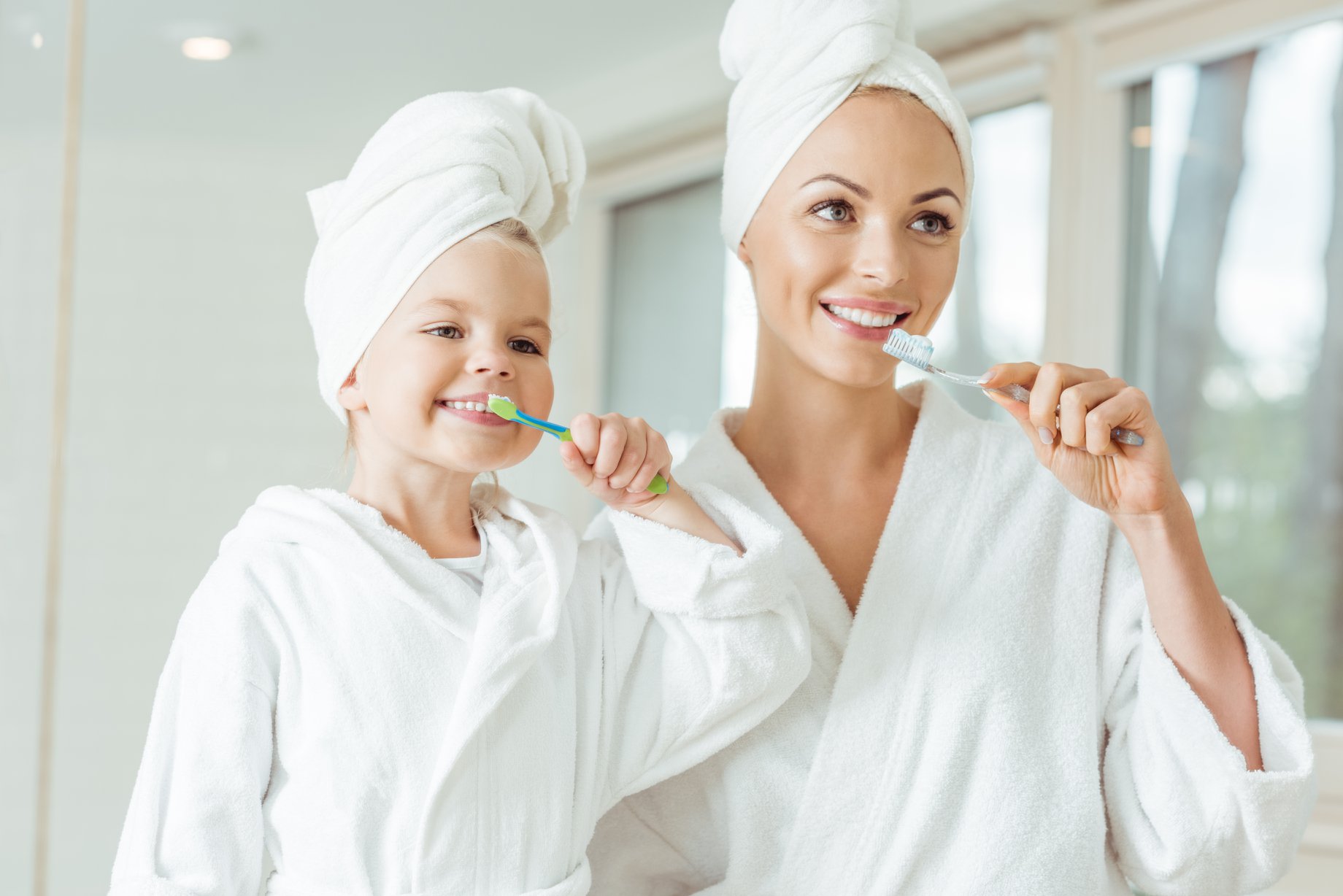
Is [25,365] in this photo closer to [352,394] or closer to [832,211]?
[352,394]

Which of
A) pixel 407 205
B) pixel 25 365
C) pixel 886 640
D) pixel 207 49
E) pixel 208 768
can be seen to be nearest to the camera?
pixel 208 768

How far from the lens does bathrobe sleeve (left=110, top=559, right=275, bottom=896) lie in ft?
2.67

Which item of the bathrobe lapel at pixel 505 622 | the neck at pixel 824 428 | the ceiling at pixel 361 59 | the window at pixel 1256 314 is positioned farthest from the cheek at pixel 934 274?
the ceiling at pixel 361 59

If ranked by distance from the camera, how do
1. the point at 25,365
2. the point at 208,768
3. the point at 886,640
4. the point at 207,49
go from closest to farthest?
1. the point at 208,768
2. the point at 886,640
3. the point at 25,365
4. the point at 207,49

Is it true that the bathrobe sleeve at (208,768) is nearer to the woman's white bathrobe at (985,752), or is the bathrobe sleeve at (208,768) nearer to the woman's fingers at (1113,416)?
the woman's white bathrobe at (985,752)

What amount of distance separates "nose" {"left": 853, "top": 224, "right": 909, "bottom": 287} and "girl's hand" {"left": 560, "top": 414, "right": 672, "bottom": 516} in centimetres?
23

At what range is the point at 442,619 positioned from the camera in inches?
35.3

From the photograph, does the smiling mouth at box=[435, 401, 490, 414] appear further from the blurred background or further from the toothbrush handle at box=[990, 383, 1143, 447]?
the blurred background

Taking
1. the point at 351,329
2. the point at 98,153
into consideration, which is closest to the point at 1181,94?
the point at 351,329

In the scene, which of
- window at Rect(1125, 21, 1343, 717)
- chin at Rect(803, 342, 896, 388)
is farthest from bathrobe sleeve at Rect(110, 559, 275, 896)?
window at Rect(1125, 21, 1343, 717)

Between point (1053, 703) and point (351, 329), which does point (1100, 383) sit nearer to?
point (1053, 703)

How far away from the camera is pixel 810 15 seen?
1074 millimetres

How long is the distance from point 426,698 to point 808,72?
0.60m

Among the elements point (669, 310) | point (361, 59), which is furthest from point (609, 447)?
point (669, 310)
